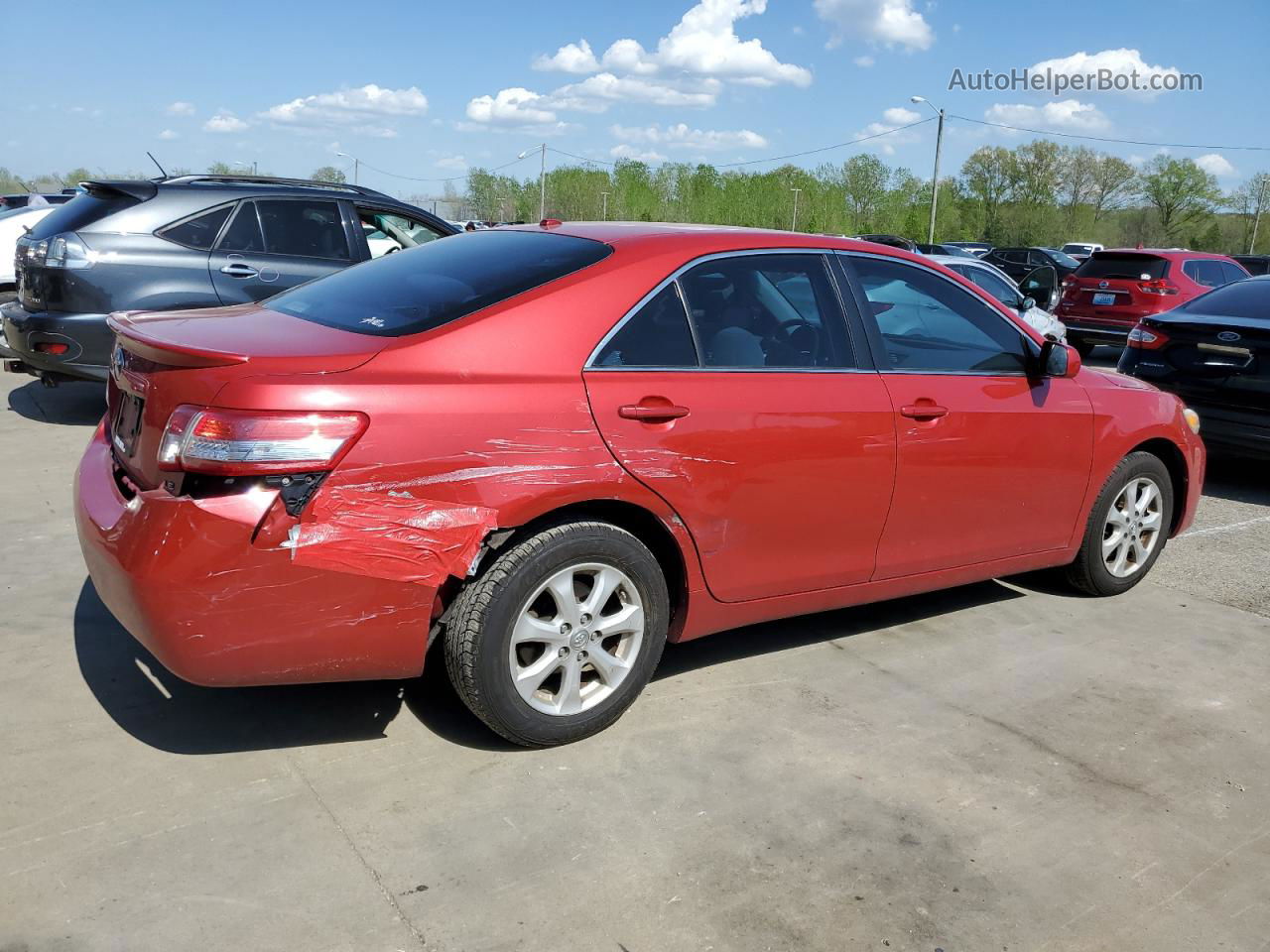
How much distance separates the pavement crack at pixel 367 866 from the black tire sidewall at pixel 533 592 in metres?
0.53

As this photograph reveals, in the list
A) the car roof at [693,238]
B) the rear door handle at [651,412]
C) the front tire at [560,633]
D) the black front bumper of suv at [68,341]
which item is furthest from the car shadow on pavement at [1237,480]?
the black front bumper of suv at [68,341]

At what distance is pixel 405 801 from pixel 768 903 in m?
1.06

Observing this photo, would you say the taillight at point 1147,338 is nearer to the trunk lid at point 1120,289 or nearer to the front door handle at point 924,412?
the front door handle at point 924,412

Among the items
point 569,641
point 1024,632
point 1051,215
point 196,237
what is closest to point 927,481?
point 1024,632

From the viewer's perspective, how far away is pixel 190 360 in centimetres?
297

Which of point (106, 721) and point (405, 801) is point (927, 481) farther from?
point (106, 721)

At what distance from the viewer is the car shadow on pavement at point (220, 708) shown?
3.36 meters

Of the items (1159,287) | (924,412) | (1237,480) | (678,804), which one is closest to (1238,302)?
(1237,480)

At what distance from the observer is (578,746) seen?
344cm

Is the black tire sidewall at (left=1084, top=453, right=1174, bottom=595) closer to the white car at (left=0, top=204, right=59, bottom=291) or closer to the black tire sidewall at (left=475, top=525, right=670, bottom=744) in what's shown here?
the black tire sidewall at (left=475, top=525, right=670, bottom=744)

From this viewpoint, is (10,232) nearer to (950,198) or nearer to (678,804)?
(678,804)

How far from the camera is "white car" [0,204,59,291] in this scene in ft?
34.9

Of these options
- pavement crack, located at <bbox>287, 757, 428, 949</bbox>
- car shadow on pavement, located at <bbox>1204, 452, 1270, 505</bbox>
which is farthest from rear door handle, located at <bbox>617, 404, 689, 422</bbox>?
car shadow on pavement, located at <bbox>1204, 452, 1270, 505</bbox>

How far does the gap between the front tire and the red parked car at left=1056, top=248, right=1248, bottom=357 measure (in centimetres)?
1301
